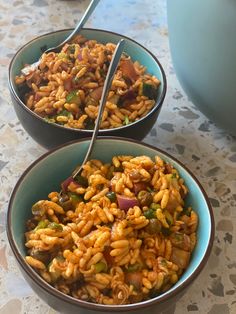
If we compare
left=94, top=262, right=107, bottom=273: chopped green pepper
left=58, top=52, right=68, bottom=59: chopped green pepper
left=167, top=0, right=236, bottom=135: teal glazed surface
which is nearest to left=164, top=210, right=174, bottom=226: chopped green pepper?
left=94, top=262, right=107, bottom=273: chopped green pepper

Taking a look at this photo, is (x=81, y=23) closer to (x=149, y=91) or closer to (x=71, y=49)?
(x=71, y=49)

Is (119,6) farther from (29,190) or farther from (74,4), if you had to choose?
(29,190)

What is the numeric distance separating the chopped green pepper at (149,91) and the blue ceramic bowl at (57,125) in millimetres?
10

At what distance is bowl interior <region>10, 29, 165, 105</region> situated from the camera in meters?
0.91

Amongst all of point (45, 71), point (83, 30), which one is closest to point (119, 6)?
point (83, 30)

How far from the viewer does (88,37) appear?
98 cm

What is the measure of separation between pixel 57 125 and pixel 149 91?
190 mm

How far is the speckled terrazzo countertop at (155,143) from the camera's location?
28.0 inches

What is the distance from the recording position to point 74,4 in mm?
1258

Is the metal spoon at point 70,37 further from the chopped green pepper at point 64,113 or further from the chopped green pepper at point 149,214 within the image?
the chopped green pepper at point 149,214

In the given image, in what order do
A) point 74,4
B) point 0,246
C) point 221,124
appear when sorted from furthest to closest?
point 74,4 → point 221,124 → point 0,246

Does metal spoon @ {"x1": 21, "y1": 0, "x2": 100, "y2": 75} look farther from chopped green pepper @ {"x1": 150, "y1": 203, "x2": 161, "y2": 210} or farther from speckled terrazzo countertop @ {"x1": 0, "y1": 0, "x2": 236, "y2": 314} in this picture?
chopped green pepper @ {"x1": 150, "y1": 203, "x2": 161, "y2": 210}

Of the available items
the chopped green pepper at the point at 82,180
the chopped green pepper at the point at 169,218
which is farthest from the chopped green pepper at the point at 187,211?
the chopped green pepper at the point at 82,180

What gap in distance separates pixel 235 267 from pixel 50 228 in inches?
11.5
